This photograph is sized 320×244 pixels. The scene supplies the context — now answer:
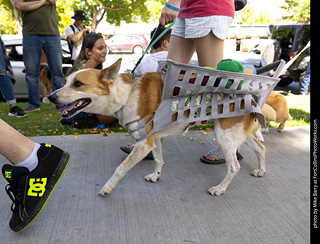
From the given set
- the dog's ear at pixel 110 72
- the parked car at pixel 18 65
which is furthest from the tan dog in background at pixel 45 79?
the dog's ear at pixel 110 72

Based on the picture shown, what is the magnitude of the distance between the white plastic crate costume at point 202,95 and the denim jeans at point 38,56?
3.98m

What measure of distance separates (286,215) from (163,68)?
5.62 ft

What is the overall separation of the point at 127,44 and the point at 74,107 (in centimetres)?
2734

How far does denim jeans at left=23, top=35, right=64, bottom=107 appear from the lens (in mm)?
5727

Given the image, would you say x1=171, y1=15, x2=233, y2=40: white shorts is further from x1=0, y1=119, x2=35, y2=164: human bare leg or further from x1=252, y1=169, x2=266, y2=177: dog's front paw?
x1=0, y1=119, x2=35, y2=164: human bare leg

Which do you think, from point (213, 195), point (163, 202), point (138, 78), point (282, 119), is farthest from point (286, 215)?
point (282, 119)

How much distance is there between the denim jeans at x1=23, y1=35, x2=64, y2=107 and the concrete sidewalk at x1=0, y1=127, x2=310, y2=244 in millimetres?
2910

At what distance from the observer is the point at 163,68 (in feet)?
9.02

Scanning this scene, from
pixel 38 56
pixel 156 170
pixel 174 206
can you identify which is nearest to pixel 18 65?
pixel 38 56

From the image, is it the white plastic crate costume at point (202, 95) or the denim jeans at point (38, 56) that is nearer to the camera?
the white plastic crate costume at point (202, 95)

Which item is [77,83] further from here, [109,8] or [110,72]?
[109,8]

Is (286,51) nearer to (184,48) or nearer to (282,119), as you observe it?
(282,119)

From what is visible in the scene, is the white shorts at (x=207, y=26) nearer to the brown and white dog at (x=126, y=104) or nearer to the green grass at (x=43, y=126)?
the brown and white dog at (x=126, y=104)

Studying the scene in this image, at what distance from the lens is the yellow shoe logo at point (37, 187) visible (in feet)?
6.90
